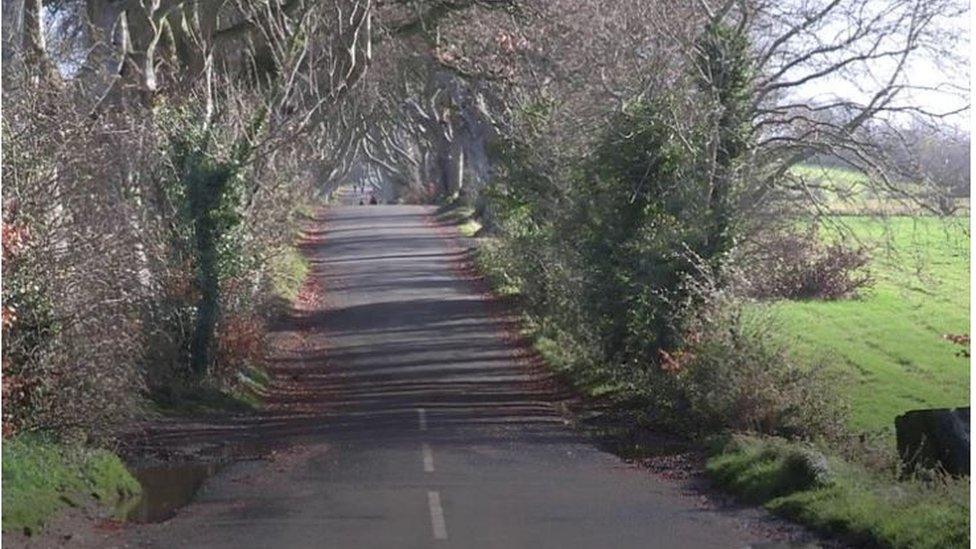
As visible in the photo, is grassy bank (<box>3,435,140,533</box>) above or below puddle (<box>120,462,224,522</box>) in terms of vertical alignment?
above

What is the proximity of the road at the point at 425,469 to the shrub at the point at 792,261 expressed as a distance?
158 inches

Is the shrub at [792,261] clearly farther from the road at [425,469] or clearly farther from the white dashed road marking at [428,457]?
the white dashed road marking at [428,457]

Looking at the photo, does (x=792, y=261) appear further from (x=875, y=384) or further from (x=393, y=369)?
(x=393, y=369)

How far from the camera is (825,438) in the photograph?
75.1 feet

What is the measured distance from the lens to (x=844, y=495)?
1731cm

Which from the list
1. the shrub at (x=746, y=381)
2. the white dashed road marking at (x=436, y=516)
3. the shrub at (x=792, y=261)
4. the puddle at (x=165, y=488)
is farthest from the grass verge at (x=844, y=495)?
the puddle at (x=165, y=488)

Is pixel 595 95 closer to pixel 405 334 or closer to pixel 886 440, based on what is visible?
pixel 886 440

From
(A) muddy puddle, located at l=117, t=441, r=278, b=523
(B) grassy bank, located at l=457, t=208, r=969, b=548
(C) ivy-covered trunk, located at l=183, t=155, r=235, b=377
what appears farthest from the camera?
(C) ivy-covered trunk, located at l=183, t=155, r=235, b=377

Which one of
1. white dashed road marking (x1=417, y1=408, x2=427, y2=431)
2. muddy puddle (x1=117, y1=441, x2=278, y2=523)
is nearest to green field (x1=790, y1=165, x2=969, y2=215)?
white dashed road marking (x1=417, y1=408, x2=427, y2=431)

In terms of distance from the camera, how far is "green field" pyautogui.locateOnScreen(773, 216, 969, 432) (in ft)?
87.2

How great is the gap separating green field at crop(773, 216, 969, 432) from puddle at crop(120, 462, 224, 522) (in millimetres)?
9521

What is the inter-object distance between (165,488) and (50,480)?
9.06 ft

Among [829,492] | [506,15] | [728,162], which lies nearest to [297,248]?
[506,15]

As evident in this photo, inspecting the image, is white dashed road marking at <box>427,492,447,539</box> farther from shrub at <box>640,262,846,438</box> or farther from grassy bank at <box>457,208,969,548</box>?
shrub at <box>640,262,846,438</box>
